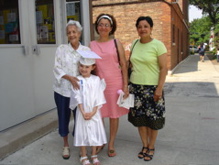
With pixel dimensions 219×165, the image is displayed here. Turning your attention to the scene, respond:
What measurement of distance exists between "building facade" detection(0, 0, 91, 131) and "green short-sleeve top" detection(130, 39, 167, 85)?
1.96 m

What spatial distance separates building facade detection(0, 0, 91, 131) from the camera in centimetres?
380

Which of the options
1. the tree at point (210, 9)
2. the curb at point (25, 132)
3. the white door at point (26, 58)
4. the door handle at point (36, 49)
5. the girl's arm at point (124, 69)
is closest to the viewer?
the girl's arm at point (124, 69)

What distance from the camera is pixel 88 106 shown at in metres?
2.87

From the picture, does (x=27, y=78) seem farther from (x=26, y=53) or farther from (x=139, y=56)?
(x=139, y=56)

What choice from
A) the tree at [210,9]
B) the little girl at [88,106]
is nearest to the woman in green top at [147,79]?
the little girl at [88,106]

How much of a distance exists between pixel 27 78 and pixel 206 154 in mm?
3013

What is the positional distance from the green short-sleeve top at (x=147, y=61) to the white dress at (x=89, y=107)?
504 millimetres

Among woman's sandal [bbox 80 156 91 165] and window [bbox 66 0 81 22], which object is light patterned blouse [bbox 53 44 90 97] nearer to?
woman's sandal [bbox 80 156 91 165]

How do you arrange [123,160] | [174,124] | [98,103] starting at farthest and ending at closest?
[174,124]
[123,160]
[98,103]

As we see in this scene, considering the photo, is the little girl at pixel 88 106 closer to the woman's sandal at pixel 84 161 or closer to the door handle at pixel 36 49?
the woman's sandal at pixel 84 161

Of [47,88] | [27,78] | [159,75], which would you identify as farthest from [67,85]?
[47,88]

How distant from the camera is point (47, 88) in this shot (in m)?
4.68

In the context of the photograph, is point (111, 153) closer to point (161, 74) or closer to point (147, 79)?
point (147, 79)

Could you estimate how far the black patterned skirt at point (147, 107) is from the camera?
3068 mm
